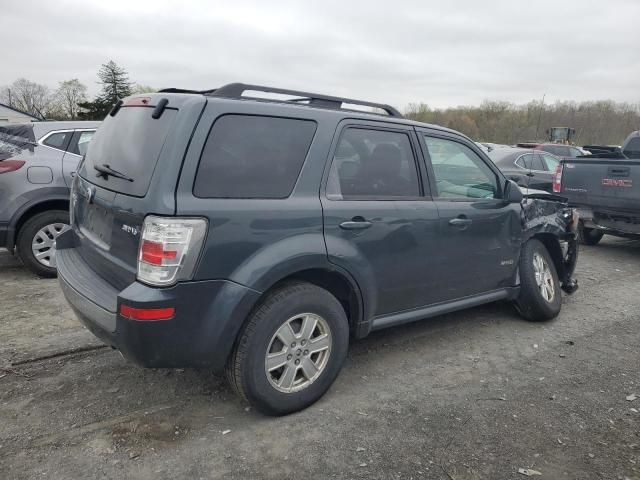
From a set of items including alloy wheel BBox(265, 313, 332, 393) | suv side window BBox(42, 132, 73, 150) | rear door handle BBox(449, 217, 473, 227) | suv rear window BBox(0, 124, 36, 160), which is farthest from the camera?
suv side window BBox(42, 132, 73, 150)

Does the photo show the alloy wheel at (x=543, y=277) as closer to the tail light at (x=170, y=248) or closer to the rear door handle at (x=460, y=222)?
the rear door handle at (x=460, y=222)

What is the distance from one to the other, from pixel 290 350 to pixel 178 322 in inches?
28.3

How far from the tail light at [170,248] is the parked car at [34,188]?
332cm

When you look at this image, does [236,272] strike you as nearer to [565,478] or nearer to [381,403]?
[381,403]

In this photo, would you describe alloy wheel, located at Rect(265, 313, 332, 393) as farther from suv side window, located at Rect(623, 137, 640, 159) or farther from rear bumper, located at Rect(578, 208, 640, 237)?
suv side window, located at Rect(623, 137, 640, 159)

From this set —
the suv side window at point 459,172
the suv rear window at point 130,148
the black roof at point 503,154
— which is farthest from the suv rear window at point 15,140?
the black roof at point 503,154

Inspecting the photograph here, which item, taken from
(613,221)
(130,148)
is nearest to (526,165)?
(613,221)

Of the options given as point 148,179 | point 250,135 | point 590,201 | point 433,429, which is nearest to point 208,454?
point 433,429

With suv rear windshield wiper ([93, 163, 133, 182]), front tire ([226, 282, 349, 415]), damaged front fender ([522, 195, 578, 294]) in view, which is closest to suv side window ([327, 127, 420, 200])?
front tire ([226, 282, 349, 415])

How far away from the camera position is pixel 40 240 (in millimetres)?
5523

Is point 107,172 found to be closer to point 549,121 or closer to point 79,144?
point 79,144

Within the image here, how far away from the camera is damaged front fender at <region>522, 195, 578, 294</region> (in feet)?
15.0

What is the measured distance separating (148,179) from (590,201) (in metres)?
6.75

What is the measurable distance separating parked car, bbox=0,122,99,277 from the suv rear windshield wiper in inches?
98.5
